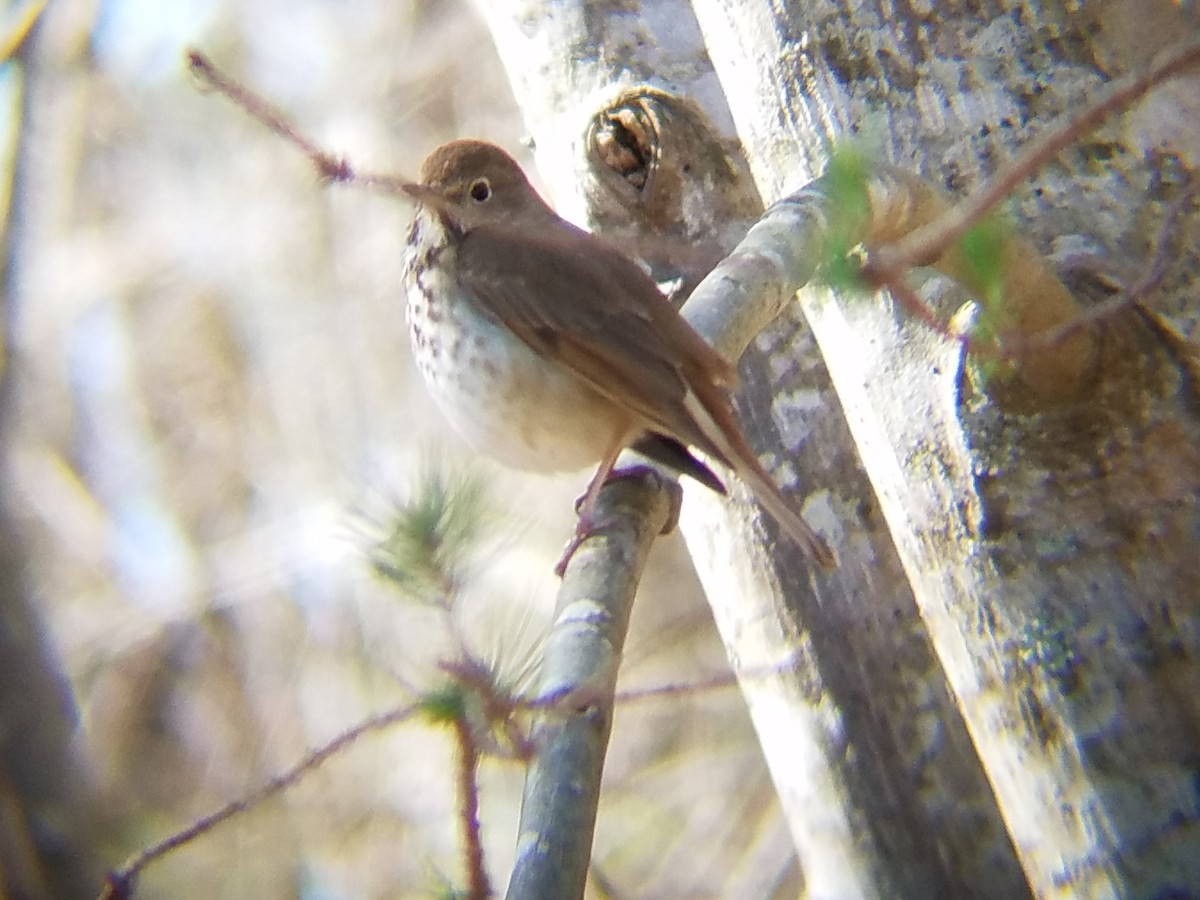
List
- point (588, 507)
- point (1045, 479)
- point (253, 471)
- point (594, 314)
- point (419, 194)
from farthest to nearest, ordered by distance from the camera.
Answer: point (253, 471), point (594, 314), point (588, 507), point (1045, 479), point (419, 194)

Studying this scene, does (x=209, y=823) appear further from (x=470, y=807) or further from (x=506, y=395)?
(x=506, y=395)

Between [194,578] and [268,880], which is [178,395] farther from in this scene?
[268,880]

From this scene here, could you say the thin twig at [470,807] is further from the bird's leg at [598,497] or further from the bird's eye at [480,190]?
the bird's eye at [480,190]

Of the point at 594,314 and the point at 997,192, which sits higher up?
the point at 594,314

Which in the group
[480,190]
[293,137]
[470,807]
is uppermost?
[480,190]

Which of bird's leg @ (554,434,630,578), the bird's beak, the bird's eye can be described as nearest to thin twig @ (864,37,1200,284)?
the bird's beak

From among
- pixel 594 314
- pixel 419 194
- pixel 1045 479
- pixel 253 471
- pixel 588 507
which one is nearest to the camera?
pixel 419 194

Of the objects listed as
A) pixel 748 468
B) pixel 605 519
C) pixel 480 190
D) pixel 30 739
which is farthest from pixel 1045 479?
pixel 30 739

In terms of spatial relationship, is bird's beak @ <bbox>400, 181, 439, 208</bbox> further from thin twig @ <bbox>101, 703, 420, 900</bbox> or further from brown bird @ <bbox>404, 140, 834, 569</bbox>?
brown bird @ <bbox>404, 140, 834, 569</bbox>

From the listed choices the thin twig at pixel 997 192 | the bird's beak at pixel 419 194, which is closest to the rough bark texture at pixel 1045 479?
the thin twig at pixel 997 192
